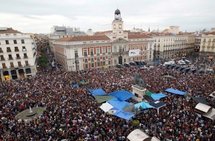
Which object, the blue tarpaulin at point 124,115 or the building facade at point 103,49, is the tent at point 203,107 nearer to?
the blue tarpaulin at point 124,115

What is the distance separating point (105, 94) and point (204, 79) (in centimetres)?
1797

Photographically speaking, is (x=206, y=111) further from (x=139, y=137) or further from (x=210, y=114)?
(x=139, y=137)

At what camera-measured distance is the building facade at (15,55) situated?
1495 inches

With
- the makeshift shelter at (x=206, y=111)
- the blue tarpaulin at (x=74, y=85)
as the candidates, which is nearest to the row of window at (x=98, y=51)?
the blue tarpaulin at (x=74, y=85)

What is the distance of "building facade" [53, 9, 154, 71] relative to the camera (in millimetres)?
46312

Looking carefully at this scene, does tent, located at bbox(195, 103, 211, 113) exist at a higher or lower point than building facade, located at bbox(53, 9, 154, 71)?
lower

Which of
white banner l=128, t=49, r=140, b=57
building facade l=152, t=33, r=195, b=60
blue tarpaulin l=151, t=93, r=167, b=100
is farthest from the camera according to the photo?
building facade l=152, t=33, r=195, b=60

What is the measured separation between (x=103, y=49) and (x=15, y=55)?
2308 cm

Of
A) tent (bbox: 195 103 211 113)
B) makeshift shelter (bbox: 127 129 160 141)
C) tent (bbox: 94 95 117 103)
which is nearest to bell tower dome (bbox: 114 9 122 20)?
tent (bbox: 94 95 117 103)

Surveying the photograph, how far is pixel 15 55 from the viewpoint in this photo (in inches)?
1543

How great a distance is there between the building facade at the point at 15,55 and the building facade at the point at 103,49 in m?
9.62

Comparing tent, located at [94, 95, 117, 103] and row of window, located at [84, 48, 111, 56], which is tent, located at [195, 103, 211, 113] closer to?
tent, located at [94, 95, 117, 103]

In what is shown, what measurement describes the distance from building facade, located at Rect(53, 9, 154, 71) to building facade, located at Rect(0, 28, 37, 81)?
962cm

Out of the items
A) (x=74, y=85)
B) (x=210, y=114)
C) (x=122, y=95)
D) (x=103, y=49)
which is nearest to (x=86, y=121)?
(x=122, y=95)
